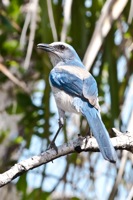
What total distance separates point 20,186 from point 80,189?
481mm

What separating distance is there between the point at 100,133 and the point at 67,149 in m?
0.18

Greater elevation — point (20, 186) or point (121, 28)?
point (121, 28)

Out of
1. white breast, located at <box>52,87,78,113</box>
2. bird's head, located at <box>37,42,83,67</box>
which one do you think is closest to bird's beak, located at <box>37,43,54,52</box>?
bird's head, located at <box>37,42,83,67</box>

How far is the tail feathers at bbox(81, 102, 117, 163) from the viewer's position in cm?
291

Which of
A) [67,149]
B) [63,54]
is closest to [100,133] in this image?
[67,149]

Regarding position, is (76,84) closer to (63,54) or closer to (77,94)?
(77,94)

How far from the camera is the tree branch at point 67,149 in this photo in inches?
115

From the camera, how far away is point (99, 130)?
323 cm

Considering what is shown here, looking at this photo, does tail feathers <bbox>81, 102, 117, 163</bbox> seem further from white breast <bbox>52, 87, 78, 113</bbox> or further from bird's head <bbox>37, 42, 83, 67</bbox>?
bird's head <bbox>37, 42, 83, 67</bbox>

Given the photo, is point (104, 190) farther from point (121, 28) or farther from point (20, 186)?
point (121, 28)

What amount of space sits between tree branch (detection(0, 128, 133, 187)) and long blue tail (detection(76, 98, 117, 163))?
49 mm

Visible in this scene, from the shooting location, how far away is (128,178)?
4.76 meters

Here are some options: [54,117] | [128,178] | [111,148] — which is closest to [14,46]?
[54,117]

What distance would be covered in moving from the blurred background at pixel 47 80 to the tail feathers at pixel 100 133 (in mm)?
212
